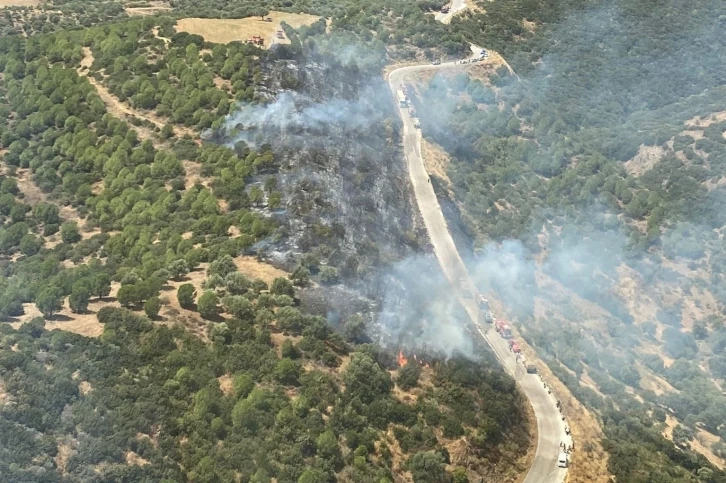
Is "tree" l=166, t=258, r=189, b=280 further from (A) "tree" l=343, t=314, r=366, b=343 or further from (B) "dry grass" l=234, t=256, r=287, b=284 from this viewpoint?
(A) "tree" l=343, t=314, r=366, b=343

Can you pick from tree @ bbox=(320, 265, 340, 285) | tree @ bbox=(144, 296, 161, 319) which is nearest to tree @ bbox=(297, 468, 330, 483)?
tree @ bbox=(144, 296, 161, 319)

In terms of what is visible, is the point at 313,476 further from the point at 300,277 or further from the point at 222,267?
the point at 222,267

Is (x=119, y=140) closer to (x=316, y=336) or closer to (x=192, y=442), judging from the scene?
(x=316, y=336)

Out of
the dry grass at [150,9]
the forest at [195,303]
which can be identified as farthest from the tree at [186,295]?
the dry grass at [150,9]

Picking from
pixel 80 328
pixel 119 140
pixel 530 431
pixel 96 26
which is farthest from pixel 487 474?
pixel 96 26

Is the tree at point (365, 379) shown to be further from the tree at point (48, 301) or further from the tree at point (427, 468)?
the tree at point (48, 301)
